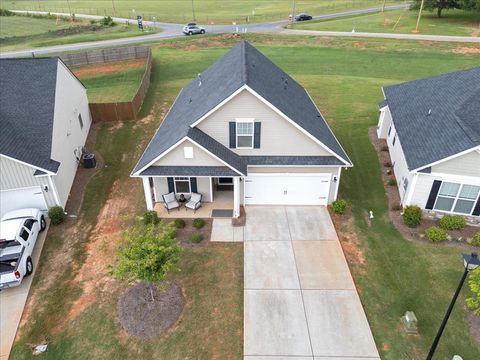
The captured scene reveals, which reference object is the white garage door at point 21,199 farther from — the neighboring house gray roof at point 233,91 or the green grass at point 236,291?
the neighboring house gray roof at point 233,91

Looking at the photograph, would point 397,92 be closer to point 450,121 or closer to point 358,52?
point 450,121

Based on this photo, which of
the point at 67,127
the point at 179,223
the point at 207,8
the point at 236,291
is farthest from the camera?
the point at 207,8

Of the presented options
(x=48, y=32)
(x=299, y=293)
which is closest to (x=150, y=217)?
(x=299, y=293)

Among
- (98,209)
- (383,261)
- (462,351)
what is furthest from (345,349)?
(98,209)

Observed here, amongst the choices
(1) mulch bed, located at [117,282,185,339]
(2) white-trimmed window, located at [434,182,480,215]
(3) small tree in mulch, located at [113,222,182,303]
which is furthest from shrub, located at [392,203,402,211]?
(3) small tree in mulch, located at [113,222,182,303]

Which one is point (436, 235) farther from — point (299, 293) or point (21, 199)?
point (21, 199)

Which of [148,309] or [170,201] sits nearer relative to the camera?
[148,309]

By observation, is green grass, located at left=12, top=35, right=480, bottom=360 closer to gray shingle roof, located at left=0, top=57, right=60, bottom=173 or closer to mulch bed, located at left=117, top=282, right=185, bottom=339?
mulch bed, located at left=117, top=282, right=185, bottom=339
